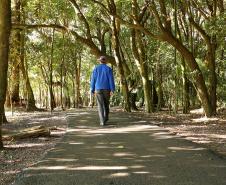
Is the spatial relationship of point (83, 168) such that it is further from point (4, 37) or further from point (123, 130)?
point (4, 37)

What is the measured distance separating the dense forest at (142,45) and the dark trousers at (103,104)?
2.95m

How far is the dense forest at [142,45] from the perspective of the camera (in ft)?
58.2

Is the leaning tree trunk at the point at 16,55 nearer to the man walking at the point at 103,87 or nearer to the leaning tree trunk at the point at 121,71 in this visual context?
the leaning tree trunk at the point at 121,71

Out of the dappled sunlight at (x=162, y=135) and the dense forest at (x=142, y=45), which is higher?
the dense forest at (x=142, y=45)

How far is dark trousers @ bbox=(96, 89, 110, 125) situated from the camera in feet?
42.9

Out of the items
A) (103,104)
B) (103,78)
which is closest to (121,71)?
(103,78)

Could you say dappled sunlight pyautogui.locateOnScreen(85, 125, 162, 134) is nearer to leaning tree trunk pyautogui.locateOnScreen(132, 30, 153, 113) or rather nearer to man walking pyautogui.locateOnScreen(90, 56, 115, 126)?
man walking pyautogui.locateOnScreen(90, 56, 115, 126)

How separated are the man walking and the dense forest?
2.86 meters

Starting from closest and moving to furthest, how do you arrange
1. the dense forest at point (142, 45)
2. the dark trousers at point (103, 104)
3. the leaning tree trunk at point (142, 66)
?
the dark trousers at point (103, 104), the dense forest at point (142, 45), the leaning tree trunk at point (142, 66)

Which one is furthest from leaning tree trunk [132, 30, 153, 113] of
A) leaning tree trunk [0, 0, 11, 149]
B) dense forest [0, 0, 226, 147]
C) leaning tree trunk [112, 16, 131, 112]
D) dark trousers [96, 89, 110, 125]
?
leaning tree trunk [0, 0, 11, 149]

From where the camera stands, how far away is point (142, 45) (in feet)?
78.6

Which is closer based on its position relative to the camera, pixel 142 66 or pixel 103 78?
pixel 103 78

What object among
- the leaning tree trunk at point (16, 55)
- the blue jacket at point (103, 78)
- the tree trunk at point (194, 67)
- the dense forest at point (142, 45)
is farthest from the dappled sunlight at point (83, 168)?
the leaning tree trunk at point (16, 55)

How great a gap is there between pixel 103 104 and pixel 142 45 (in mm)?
11359
